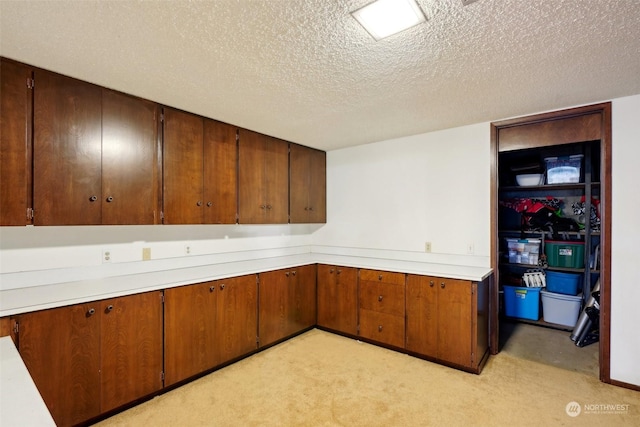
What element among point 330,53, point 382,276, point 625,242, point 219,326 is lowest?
point 219,326

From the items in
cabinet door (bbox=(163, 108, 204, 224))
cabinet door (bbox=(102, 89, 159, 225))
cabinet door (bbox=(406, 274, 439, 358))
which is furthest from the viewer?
cabinet door (bbox=(406, 274, 439, 358))

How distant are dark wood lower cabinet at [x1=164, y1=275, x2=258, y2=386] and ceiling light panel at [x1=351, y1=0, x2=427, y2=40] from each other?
7.55 ft

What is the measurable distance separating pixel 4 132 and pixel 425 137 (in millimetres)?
3531

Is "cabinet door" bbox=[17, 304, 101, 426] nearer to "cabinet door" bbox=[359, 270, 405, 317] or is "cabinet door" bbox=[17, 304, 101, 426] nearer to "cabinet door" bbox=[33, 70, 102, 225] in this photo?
"cabinet door" bbox=[33, 70, 102, 225]

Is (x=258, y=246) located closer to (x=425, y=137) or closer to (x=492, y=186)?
(x=425, y=137)

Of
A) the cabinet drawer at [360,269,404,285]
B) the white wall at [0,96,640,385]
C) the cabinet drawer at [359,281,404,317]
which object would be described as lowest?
the cabinet drawer at [359,281,404,317]

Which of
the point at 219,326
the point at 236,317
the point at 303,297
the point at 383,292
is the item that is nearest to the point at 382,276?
the point at 383,292

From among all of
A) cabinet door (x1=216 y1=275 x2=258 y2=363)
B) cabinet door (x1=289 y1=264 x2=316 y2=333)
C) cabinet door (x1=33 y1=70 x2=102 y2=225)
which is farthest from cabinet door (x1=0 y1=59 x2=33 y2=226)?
cabinet door (x1=289 y1=264 x2=316 y2=333)

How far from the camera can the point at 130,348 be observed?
2230 mm

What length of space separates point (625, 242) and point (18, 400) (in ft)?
12.5

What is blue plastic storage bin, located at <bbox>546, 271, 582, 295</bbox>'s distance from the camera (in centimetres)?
363

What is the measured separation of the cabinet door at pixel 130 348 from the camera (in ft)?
6.95

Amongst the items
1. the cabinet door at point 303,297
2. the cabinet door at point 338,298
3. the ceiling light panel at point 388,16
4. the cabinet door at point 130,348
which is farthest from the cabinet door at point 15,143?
the cabinet door at point 338,298

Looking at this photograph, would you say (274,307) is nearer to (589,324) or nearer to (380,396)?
(380,396)
